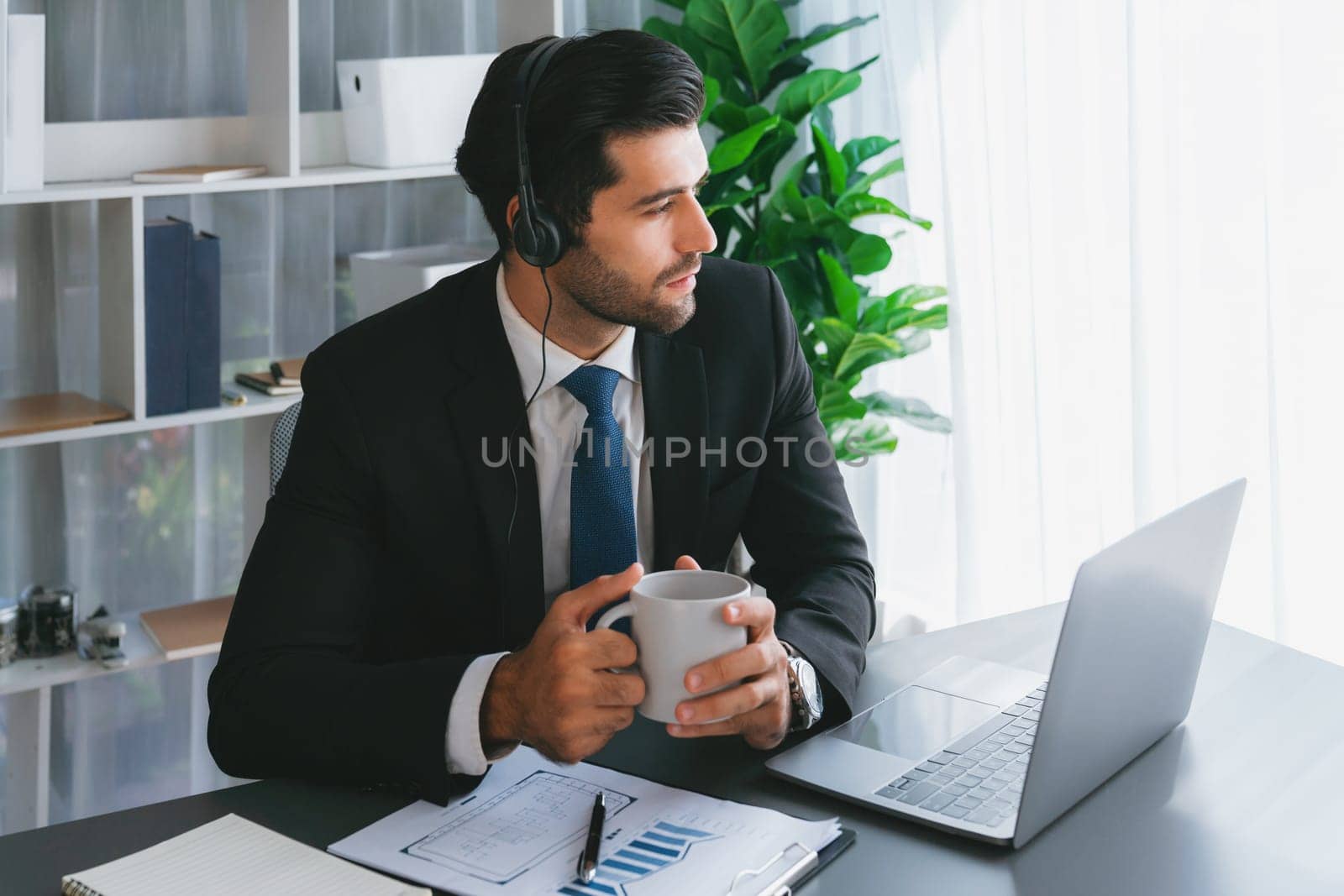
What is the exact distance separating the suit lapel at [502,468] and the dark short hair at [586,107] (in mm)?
168

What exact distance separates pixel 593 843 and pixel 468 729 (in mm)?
170

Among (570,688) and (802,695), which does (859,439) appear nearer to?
(802,695)

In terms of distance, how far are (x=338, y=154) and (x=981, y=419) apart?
52.5 inches

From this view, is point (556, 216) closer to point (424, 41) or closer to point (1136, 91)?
point (1136, 91)

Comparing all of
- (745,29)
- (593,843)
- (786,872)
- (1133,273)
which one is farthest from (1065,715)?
(745,29)

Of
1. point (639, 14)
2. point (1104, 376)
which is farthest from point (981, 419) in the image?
point (639, 14)

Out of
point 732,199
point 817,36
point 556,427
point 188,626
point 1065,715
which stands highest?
point 817,36

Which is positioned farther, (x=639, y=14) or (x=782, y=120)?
(x=639, y=14)

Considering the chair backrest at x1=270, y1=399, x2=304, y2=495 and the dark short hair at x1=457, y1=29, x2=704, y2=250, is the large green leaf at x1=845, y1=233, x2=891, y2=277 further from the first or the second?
the chair backrest at x1=270, y1=399, x2=304, y2=495

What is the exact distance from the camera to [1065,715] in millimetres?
1002

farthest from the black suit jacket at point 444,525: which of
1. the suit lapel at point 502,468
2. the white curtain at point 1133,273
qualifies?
the white curtain at point 1133,273

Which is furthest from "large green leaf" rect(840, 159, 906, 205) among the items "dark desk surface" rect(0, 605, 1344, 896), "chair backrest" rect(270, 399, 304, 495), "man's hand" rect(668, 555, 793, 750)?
"man's hand" rect(668, 555, 793, 750)

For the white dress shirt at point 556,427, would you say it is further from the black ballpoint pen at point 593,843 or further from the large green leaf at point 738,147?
the large green leaf at point 738,147

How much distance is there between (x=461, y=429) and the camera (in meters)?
1.45
